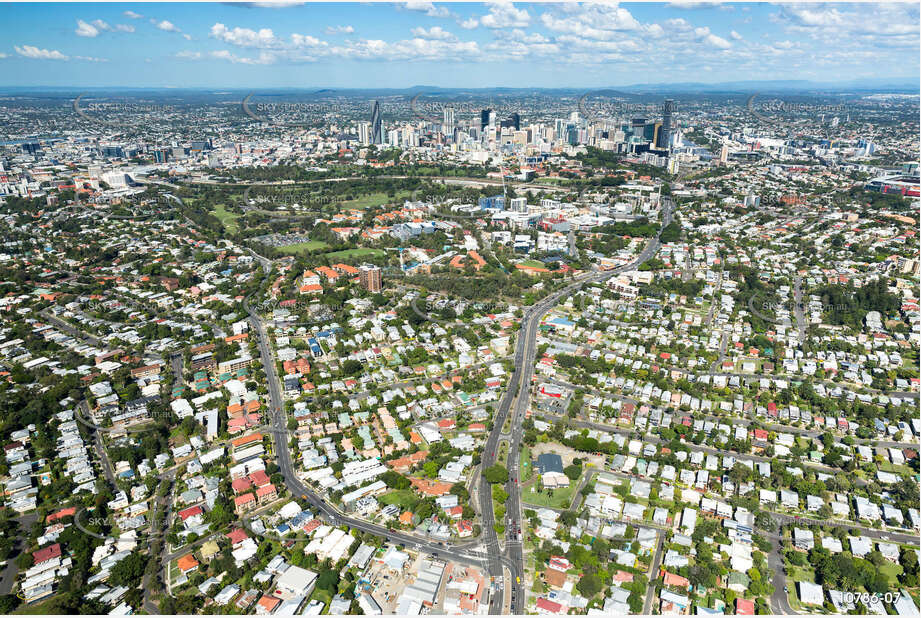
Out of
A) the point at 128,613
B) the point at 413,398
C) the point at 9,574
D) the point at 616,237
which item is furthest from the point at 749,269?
the point at 9,574

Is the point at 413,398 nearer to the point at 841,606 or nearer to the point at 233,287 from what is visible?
the point at 841,606

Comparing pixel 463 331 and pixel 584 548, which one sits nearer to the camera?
pixel 584 548

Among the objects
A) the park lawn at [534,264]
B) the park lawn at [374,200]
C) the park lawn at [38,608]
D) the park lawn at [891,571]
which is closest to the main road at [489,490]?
the park lawn at [38,608]

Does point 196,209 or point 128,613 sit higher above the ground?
point 196,209

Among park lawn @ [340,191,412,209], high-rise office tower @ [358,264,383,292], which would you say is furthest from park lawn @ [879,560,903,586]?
park lawn @ [340,191,412,209]

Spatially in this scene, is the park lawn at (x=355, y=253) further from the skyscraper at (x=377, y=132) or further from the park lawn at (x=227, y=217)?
the skyscraper at (x=377, y=132)

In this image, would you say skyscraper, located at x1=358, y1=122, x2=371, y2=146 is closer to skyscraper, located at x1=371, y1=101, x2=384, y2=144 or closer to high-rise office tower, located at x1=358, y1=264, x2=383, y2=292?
skyscraper, located at x1=371, y1=101, x2=384, y2=144
